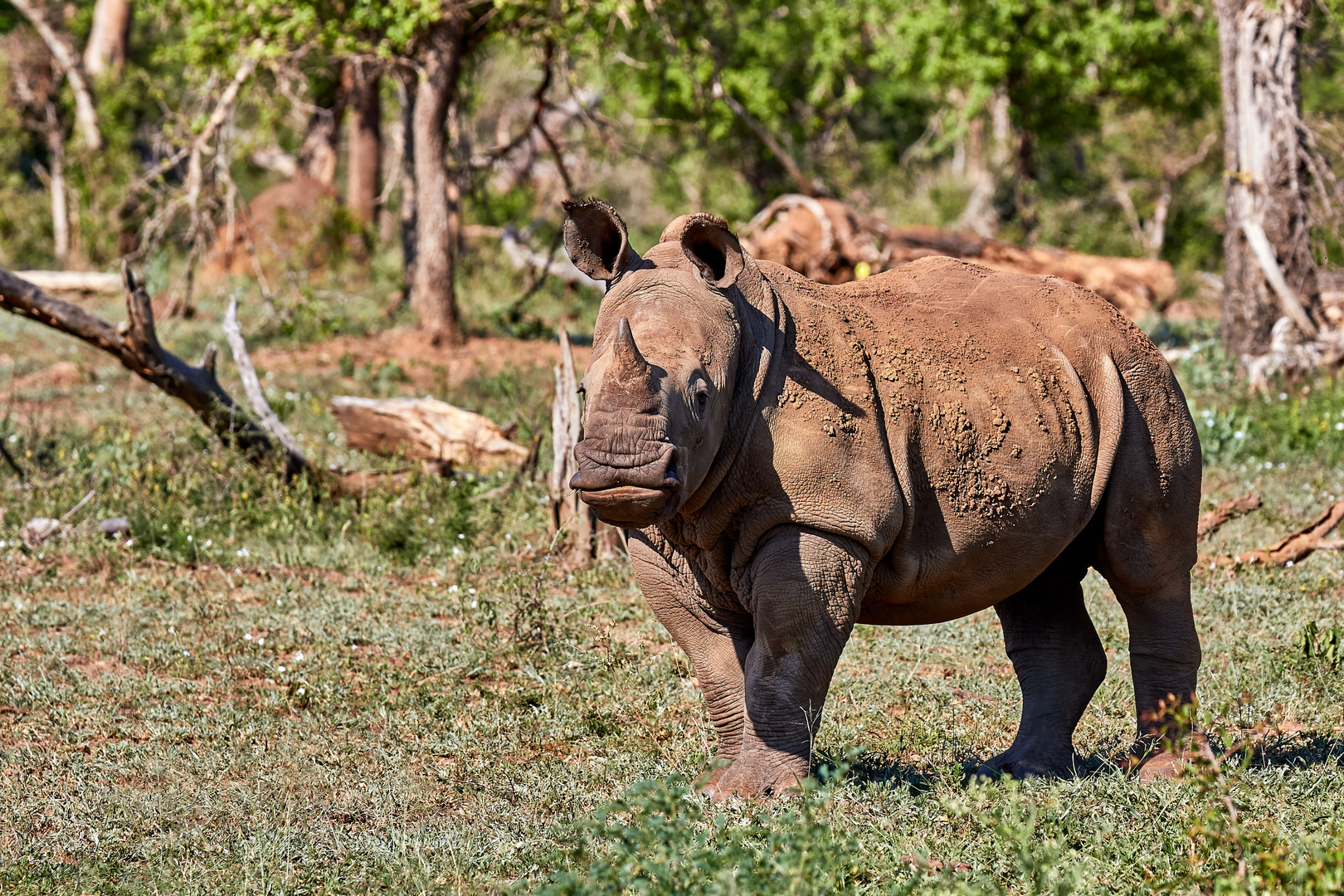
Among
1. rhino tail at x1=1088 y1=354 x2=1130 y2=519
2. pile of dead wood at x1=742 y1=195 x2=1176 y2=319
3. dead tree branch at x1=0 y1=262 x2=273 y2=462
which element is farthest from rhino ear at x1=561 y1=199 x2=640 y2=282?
pile of dead wood at x1=742 y1=195 x2=1176 y2=319

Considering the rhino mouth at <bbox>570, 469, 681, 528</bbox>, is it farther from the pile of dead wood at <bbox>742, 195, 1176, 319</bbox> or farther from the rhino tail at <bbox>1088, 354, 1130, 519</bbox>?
the pile of dead wood at <bbox>742, 195, 1176, 319</bbox>

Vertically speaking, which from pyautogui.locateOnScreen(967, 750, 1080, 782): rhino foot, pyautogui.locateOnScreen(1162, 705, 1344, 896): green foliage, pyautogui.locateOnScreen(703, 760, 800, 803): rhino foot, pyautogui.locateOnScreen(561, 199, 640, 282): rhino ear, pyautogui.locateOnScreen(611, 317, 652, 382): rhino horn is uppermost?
pyautogui.locateOnScreen(561, 199, 640, 282): rhino ear

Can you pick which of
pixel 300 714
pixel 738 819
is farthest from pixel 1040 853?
pixel 300 714

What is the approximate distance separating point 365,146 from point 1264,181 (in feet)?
42.8

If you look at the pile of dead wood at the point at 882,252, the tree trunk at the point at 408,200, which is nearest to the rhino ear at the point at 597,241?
→ the pile of dead wood at the point at 882,252

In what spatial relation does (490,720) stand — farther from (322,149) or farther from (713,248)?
(322,149)

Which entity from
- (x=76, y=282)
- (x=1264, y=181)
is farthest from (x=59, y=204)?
(x=1264, y=181)

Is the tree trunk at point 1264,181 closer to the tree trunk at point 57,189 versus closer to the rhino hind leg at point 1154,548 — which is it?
the rhino hind leg at point 1154,548

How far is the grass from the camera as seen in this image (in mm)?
4320

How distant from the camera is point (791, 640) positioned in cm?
456

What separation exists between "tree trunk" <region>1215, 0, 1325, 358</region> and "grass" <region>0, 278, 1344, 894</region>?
250cm

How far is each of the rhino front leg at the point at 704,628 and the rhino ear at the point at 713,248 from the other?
0.94 meters

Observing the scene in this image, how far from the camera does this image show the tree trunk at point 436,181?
14.5 m

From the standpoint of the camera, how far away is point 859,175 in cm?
2864
